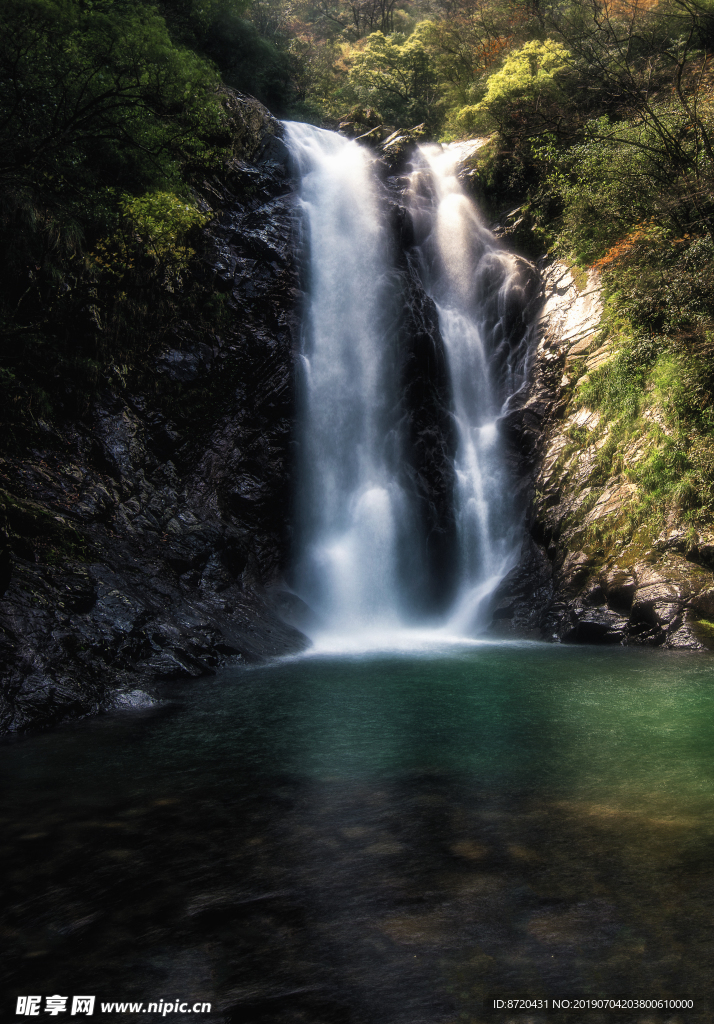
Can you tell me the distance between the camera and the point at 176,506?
1282 centimetres

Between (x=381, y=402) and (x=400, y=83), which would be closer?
(x=381, y=402)

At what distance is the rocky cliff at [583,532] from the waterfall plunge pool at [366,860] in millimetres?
4138

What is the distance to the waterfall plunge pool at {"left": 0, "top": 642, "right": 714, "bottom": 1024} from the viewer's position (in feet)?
9.43

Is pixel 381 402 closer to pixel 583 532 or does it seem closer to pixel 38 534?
pixel 583 532

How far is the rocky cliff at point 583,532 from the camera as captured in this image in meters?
11.4

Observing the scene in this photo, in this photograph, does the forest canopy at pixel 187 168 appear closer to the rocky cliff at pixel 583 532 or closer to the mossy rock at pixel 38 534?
the rocky cliff at pixel 583 532

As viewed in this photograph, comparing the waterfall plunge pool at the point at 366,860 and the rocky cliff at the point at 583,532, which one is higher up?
the rocky cliff at the point at 583,532

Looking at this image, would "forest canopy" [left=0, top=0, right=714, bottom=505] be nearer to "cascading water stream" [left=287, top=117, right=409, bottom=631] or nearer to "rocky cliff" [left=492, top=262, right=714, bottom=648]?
"rocky cliff" [left=492, top=262, right=714, bottom=648]

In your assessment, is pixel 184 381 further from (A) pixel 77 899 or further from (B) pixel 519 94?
(B) pixel 519 94

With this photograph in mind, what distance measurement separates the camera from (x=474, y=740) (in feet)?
21.7

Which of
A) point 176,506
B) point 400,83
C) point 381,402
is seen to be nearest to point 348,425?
point 381,402

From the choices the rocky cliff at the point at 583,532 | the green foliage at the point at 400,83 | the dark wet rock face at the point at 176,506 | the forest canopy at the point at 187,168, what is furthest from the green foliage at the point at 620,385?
the green foliage at the point at 400,83

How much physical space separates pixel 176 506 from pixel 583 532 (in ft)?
26.9

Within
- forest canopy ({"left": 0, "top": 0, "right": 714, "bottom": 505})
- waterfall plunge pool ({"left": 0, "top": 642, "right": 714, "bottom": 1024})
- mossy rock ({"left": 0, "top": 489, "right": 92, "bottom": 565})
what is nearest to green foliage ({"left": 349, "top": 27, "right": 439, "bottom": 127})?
forest canopy ({"left": 0, "top": 0, "right": 714, "bottom": 505})
